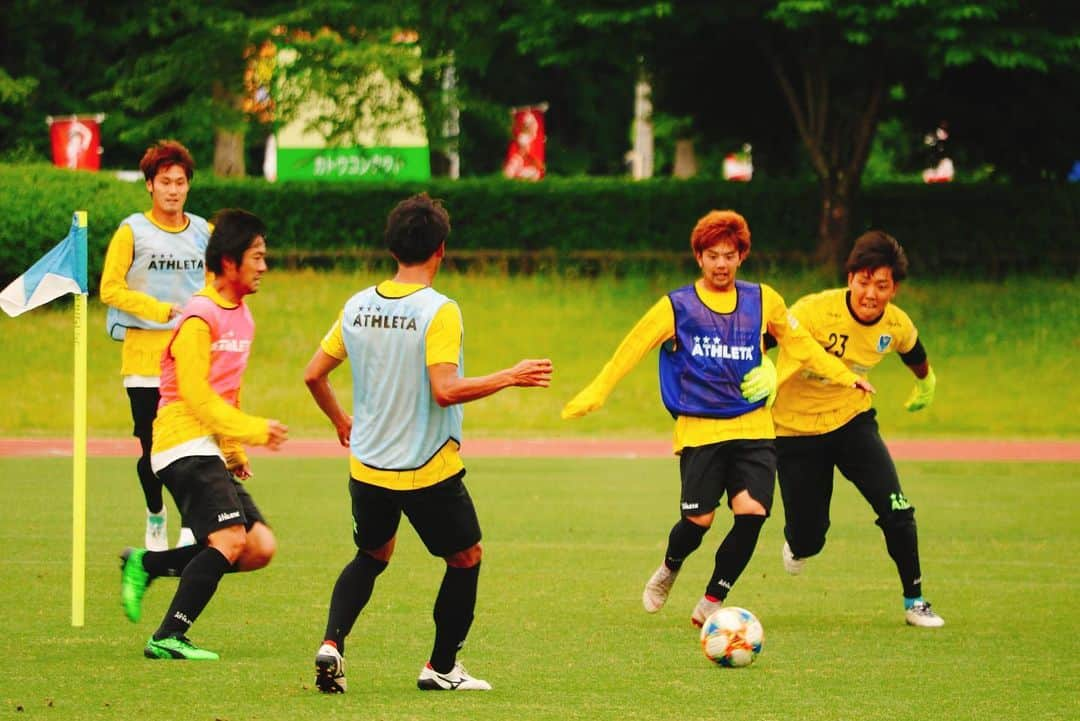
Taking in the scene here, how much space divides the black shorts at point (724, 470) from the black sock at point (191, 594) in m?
2.37

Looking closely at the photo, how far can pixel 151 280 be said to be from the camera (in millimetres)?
10422

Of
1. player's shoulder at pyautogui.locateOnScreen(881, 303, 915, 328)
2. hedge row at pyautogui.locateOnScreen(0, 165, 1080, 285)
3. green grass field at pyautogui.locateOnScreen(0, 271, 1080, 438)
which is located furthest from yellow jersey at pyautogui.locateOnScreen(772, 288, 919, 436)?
hedge row at pyautogui.locateOnScreen(0, 165, 1080, 285)

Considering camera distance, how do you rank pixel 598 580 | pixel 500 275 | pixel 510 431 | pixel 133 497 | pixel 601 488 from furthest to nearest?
pixel 500 275 → pixel 510 431 → pixel 601 488 → pixel 133 497 → pixel 598 580

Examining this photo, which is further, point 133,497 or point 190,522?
point 133,497

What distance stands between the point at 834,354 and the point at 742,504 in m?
1.39

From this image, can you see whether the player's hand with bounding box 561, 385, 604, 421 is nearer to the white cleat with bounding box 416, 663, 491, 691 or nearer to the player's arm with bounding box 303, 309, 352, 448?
the player's arm with bounding box 303, 309, 352, 448

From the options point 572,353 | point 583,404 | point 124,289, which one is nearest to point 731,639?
point 583,404

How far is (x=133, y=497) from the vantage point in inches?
578

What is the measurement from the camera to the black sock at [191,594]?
7.79m

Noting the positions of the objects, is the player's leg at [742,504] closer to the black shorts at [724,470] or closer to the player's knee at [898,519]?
the black shorts at [724,470]

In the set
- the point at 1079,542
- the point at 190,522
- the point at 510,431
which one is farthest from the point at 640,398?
the point at 190,522

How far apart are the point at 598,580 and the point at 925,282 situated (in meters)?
19.5

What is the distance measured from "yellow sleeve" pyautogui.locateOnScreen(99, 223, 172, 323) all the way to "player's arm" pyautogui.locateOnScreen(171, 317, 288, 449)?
103 inches

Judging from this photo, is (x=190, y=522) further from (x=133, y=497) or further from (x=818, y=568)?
(x=133, y=497)
